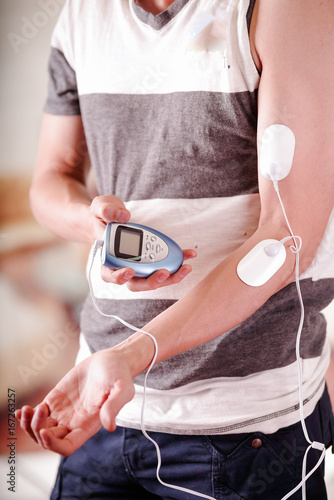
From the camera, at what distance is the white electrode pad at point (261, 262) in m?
0.50

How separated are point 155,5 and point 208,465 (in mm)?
547

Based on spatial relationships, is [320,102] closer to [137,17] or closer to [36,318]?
[137,17]

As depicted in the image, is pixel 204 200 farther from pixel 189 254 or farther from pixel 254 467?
pixel 254 467

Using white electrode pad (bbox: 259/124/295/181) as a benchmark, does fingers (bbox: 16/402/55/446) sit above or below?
below

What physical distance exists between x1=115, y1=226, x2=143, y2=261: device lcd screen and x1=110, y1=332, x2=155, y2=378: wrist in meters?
0.08

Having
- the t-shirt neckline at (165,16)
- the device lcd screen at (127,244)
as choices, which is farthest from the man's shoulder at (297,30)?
the device lcd screen at (127,244)

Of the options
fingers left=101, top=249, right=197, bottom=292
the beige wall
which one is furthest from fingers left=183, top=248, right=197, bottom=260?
the beige wall

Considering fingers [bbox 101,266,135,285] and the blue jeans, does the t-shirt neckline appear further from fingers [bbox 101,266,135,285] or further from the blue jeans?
the blue jeans

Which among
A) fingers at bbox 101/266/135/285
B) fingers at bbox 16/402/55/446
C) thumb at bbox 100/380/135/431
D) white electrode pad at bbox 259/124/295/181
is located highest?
white electrode pad at bbox 259/124/295/181

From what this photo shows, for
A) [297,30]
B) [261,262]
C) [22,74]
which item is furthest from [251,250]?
[22,74]

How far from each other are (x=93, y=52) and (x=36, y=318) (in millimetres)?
369

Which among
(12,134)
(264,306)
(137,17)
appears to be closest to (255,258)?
(264,306)

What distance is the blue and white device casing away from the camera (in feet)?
1.68

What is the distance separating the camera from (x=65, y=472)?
0.66 meters
